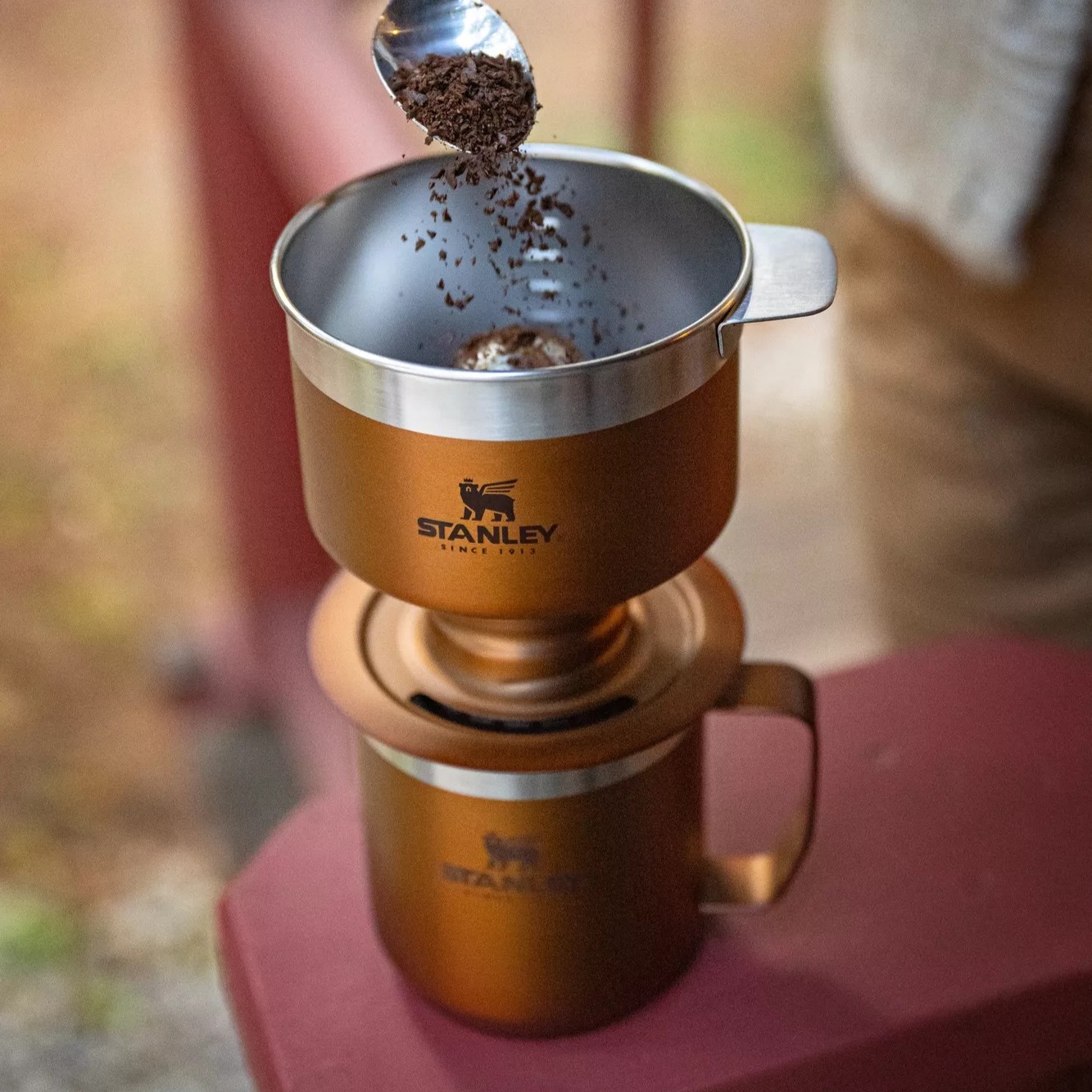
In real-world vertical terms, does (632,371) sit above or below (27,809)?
above

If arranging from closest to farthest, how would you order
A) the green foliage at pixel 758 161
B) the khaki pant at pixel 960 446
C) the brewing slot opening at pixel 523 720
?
the brewing slot opening at pixel 523 720, the khaki pant at pixel 960 446, the green foliage at pixel 758 161

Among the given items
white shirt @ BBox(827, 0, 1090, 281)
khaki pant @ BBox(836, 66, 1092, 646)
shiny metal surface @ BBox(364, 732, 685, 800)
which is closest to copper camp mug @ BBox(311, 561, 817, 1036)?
shiny metal surface @ BBox(364, 732, 685, 800)

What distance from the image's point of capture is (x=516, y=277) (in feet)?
2.28

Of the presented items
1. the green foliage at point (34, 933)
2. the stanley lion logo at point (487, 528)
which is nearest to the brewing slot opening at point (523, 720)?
the stanley lion logo at point (487, 528)

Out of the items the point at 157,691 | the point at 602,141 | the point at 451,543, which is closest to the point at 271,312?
the point at 157,691

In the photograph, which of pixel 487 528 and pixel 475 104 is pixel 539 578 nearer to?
pixel 487 528

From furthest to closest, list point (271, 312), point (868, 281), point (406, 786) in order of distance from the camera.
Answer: point (271, 312)
point (868, 281)
point (406, 786)

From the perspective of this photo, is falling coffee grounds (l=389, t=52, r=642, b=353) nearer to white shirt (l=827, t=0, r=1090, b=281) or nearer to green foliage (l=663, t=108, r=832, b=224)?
white shirt (l=827, t=0, r=1090, b=281)

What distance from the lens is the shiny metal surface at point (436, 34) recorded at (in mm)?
621

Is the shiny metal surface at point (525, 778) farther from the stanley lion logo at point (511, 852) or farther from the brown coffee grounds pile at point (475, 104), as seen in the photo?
the brown coffee grounds pile at point (475, 104)

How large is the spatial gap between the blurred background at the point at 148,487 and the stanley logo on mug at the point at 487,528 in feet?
2.63

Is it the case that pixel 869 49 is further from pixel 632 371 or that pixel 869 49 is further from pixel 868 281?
pixel 632 371

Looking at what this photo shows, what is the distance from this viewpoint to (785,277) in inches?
24.1

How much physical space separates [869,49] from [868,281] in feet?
0.89
